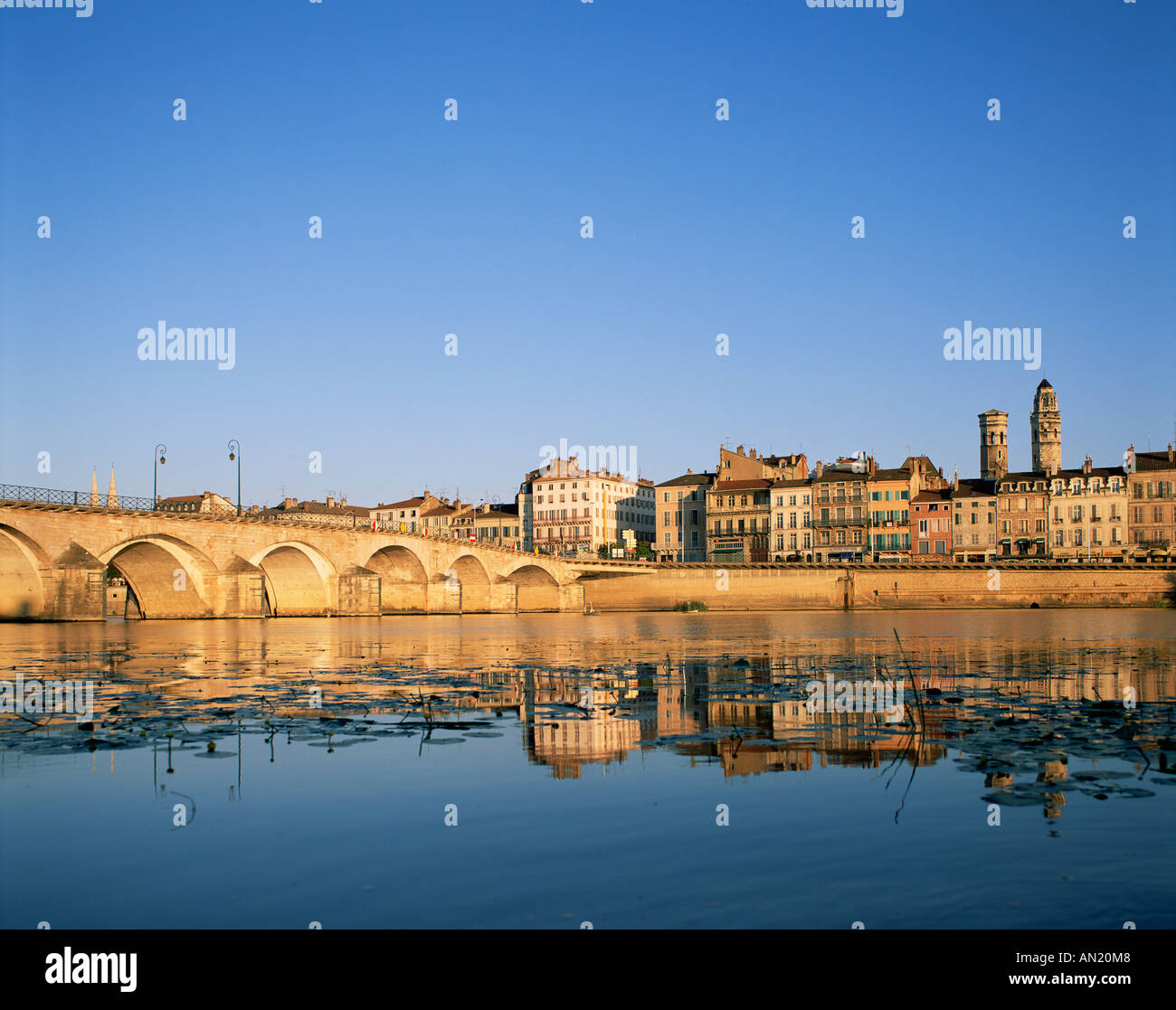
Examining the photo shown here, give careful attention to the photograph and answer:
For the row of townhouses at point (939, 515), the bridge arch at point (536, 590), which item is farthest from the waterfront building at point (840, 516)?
the bridge arch at point (536, 590)

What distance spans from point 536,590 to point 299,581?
25.7m

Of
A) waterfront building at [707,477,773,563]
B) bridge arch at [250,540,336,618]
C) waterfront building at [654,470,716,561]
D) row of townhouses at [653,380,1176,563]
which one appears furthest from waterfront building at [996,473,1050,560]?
bridge arch at [250,540,336,618]

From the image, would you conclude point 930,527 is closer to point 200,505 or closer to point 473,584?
point 473,584

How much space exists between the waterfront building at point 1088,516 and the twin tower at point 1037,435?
37268 mm

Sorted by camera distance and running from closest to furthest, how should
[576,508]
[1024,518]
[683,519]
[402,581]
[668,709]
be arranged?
[668,709]
[402,581]
[1024,518]
[683,519]
[576,508]

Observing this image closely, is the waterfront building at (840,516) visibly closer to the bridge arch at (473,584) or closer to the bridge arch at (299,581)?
the bridge arch at (473,584)

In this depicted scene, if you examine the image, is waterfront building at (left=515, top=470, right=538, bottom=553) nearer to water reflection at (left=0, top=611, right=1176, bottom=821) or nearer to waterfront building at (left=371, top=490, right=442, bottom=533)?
waterfront building at (left=371, top=490, right=442, bottom=533)

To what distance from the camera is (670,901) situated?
5.42m

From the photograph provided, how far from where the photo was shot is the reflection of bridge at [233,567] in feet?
157

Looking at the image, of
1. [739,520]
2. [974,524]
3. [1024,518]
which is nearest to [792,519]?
[739,520]

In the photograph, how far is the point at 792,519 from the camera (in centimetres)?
10512

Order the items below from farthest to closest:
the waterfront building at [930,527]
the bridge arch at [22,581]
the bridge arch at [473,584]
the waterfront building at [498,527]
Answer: the waterfront building at [498,527] < the waterfront building at [930,527] < the bridge arch at [473,584] < the bridge arch at [22,581]
